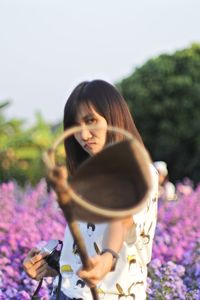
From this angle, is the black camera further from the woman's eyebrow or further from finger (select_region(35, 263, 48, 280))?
the woman's eyebrow

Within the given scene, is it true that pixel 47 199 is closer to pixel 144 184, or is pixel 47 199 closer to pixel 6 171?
pixel 144 184

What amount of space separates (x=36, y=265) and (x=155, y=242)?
278 centimetres

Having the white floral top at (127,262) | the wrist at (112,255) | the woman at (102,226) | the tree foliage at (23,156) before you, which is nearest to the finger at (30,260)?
the woman at (102,226)

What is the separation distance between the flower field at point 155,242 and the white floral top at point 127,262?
1703 mm

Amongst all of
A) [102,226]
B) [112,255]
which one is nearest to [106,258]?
[112,255]

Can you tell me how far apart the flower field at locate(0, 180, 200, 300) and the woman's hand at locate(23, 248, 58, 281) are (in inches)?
61.4

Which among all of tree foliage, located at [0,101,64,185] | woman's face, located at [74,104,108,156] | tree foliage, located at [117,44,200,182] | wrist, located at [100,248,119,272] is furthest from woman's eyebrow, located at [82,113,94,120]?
tree foliage, located at [117,44,200,182]

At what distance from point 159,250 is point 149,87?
11262 mm

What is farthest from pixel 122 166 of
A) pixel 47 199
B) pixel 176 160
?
pixel 176 160

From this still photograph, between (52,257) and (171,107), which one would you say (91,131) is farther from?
→ (171,107)

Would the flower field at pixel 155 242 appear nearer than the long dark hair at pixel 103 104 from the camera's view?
No

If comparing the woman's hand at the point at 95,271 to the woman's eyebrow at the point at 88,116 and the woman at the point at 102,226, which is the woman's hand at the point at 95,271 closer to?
the woman at the point at 102,226

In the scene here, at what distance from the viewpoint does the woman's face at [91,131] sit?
175 cm

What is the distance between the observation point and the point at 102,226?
6.05 ft
